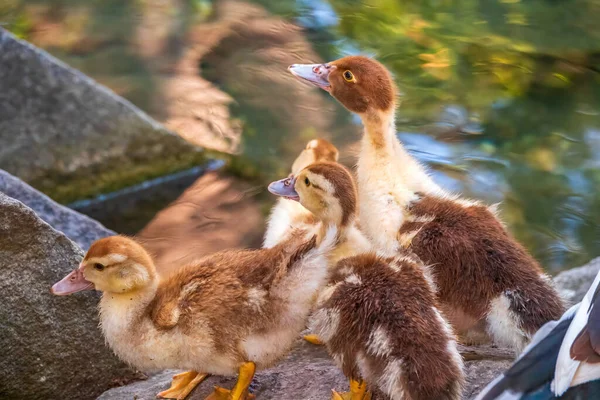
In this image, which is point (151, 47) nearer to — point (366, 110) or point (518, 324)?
point (366, 110)

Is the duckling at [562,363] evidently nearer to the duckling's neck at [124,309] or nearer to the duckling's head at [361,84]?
the duckling's neck at [124,309]

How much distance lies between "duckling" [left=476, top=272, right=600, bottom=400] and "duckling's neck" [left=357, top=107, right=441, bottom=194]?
4.09 feet

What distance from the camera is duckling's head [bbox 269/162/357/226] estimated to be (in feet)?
8.95

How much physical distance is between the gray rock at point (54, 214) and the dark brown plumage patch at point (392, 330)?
151cm

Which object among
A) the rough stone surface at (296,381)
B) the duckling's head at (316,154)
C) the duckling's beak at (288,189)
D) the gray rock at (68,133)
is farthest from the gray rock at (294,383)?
the gray rock at (68,133)

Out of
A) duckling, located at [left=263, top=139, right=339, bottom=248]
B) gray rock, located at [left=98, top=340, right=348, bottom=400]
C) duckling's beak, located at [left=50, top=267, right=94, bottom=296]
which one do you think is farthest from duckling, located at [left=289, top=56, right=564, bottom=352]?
duckling's beak, located at [left=50, top=267, right=94, bottom=296]

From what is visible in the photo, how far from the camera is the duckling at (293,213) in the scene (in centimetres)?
324

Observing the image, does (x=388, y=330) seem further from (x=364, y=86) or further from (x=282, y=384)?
(x=364, y=86)

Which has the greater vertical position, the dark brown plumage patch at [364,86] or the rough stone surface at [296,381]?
the dark brown plumage patch at [364,86]

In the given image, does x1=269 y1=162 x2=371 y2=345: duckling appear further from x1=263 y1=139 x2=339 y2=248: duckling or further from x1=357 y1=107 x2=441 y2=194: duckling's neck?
x1=357 y1=107 x2=441 y2=194: duckling's neck

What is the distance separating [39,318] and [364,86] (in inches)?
52.6

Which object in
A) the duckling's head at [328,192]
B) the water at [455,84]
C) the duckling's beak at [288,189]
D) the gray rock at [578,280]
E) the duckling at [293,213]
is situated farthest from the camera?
the water at [455,84]

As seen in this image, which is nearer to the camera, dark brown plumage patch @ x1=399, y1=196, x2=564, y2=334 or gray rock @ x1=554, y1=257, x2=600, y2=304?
dark brown plumage patch @ x1=399, y1=196, x2=564, y2=334

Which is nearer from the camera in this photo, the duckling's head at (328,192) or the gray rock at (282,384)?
the duckling's head at (328,192)
